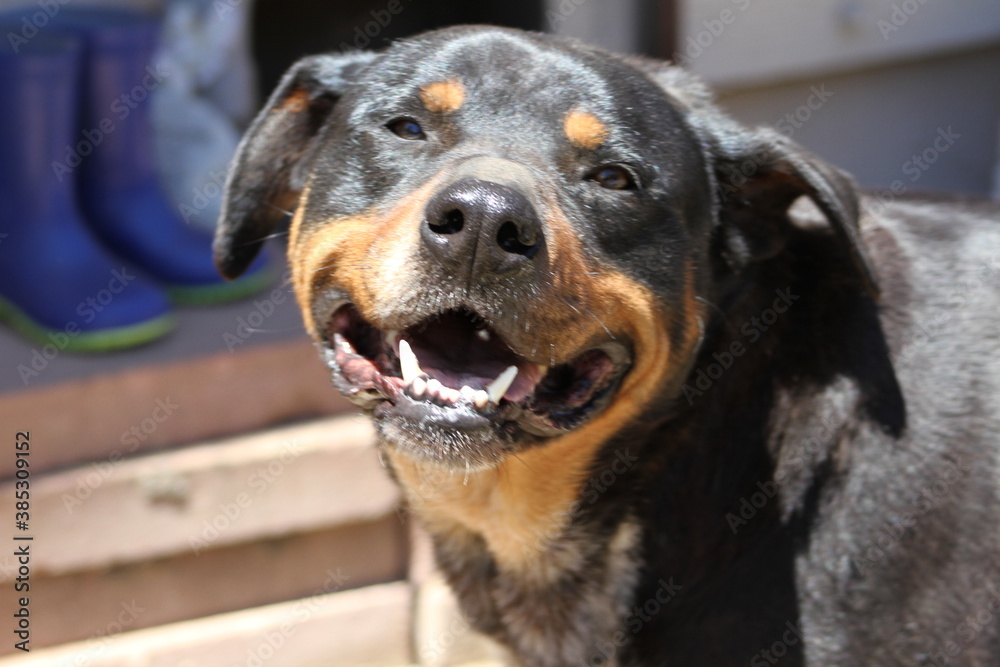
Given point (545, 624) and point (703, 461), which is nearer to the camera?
point (703, 461)

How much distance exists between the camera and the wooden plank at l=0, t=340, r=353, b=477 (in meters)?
3.21

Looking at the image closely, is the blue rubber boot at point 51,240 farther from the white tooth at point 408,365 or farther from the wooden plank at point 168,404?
the white tooth at point 408,365

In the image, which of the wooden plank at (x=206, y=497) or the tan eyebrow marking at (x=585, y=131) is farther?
the wooden plank at (x=206, y=497)

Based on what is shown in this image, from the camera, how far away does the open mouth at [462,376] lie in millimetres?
1989

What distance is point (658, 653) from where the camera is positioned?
2260 millimetres

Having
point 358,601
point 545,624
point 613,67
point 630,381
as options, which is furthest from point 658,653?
point 358,601

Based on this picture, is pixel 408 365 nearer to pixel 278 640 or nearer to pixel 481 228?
pixel 481 228

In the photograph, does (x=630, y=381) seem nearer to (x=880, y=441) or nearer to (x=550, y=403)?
(x=550, y=403)

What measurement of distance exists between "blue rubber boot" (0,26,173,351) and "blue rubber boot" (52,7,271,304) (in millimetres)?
111

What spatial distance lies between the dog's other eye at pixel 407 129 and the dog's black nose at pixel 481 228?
14.0 inches

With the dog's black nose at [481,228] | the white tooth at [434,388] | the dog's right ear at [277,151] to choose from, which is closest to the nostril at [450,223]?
the dog's black nose at [481,228]

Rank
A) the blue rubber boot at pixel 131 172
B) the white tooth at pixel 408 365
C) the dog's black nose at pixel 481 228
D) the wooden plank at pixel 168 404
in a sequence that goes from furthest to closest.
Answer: the blue rubber boot at pixel 131 172, the wooden plank at pixel 168 404, the white tooth at pixel 408 365, the dog's black nose at pixel 481 228

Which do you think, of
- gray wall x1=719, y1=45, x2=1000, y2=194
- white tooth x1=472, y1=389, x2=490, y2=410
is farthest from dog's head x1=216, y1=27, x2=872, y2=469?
gray wall x1=719, y1=45, x2=1000, y2=194

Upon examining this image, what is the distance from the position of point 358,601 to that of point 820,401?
6.78 ft
